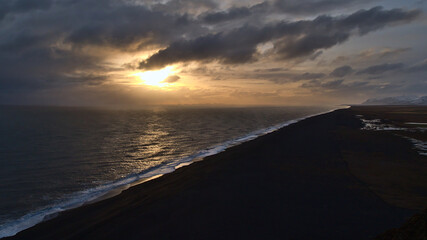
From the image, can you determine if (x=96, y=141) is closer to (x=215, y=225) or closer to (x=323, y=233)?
(x=215, y=225)

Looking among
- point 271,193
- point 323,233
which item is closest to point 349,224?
point 323,233

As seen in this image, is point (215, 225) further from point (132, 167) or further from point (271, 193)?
point (132, 167)

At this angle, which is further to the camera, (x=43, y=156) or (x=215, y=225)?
(x=43, y=156)

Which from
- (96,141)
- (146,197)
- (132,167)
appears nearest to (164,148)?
(132,167)

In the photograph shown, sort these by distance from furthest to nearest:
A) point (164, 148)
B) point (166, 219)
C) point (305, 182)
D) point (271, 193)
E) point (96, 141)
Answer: point (96, 141) < point (164, 148) < point (305, 182) < point (271, 193) < point (166, 219)

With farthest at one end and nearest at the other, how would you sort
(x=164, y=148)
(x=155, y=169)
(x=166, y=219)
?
1. (x=164, y=148)
2. (x=155, y=169)
3. (x=166, y=219)

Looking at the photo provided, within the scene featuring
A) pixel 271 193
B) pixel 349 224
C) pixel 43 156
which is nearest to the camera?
pixel 349 224
